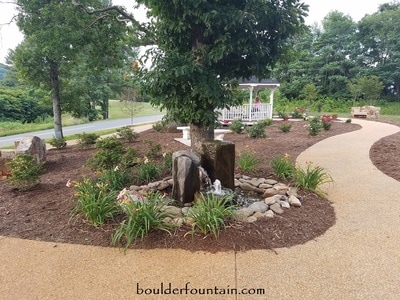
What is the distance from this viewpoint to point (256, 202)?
11.5ft

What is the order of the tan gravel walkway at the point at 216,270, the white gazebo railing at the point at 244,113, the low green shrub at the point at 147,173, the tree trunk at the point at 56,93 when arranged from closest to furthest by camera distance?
the tan gravel walkway at the point at 216,270, the low green shrub at the point at 147,173, the tree trunk at the point at 56,93, the white gazebo railing at the point at 244,113

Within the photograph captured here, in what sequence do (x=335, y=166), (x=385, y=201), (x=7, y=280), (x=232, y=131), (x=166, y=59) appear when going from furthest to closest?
1. (x=232, y=131)
2. (x=335, y=166)
3. (x=385, y=201)
4. (x=166, y=59)
5. (x=7, y=280)

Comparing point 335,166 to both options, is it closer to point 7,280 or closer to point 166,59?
point 166,59

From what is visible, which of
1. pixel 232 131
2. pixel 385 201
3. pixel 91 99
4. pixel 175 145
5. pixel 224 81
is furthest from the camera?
pixel 91 99

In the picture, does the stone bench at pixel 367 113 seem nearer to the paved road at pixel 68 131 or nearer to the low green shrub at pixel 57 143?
the paved road at pixel 68 131

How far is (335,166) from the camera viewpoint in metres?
5.69

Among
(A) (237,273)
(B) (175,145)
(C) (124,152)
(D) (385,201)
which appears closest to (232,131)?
(B) (175,145)

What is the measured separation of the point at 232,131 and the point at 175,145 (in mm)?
3173

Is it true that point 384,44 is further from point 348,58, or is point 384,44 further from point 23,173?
point 23,173

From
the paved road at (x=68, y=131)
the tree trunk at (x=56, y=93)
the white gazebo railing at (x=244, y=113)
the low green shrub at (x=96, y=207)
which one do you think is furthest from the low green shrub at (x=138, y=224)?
the white gazebo railing at (x=244, y=113)

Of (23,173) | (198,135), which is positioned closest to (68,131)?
(23,173)

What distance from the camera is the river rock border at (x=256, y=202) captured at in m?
3.03

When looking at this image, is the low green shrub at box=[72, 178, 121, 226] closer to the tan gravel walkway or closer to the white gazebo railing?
the tan gravel walkway

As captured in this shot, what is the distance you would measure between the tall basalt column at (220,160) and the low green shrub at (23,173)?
111 inches
